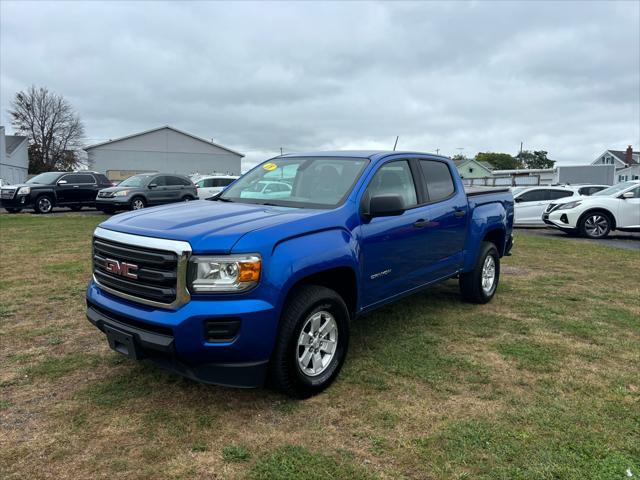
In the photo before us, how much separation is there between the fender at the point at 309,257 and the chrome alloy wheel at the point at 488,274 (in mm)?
2792

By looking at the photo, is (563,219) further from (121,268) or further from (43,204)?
(43,204)

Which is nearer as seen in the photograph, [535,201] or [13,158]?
[535,201]

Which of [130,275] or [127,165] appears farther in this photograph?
[127,165]

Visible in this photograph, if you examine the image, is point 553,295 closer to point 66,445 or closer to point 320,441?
point 320,441

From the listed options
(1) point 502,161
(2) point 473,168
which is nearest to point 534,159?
(1) point 502,161

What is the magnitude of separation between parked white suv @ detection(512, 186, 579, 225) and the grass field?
1106 centimetres

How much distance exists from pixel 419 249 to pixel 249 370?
2.19 m

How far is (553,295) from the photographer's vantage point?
6445 millimetres

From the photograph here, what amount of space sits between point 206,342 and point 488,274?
4222mm

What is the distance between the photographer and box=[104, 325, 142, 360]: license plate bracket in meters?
3.12

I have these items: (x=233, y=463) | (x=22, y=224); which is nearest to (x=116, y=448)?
(x=233, y=463)

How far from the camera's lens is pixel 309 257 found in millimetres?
3295

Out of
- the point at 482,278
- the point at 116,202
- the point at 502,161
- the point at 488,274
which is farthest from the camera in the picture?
the point at 502,161

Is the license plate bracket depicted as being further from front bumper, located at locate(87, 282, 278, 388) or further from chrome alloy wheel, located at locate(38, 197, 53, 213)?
chrome alloy wheel, located at locate(38, 197, 53, 213)
